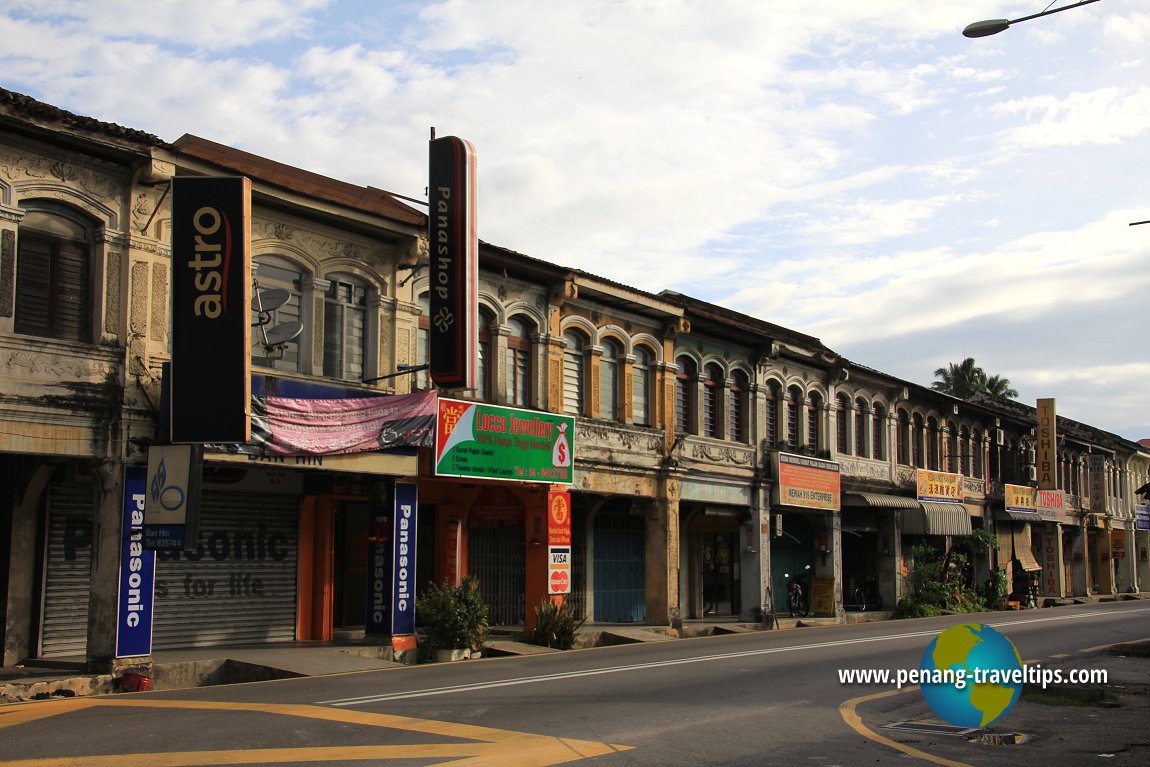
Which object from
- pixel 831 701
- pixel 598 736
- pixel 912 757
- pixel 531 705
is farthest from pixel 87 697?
pixel 912 757

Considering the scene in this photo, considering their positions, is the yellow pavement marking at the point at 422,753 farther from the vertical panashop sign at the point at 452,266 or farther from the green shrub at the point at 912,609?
the green shrub at the point at 912,609

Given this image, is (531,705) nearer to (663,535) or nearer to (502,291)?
(502,291)

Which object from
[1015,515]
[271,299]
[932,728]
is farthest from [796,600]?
[932,728]

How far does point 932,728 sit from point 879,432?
2722cm

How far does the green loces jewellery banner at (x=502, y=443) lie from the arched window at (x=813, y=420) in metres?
12.0

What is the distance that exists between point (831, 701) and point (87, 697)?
9007 mm

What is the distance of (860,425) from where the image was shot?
36969mm

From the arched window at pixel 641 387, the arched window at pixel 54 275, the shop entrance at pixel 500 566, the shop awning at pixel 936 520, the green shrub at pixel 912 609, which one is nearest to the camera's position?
the arched window at pixel 54 275

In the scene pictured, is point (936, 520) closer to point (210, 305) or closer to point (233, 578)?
point (233, 578)

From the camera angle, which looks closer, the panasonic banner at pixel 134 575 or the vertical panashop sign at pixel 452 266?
the panasonic banner at pixel 134 575

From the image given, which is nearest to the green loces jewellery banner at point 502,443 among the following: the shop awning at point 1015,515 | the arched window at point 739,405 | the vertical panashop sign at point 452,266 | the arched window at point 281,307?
the vertical panashop sign at point 452,266

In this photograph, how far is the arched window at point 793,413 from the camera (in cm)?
3308

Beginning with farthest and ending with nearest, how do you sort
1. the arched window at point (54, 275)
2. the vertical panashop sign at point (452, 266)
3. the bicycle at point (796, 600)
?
the bicycle at point (796, 600) → the vertical panashop sign at point (452, 266) → the arched window at point (54, 275)

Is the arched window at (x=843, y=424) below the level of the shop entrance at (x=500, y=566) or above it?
above
